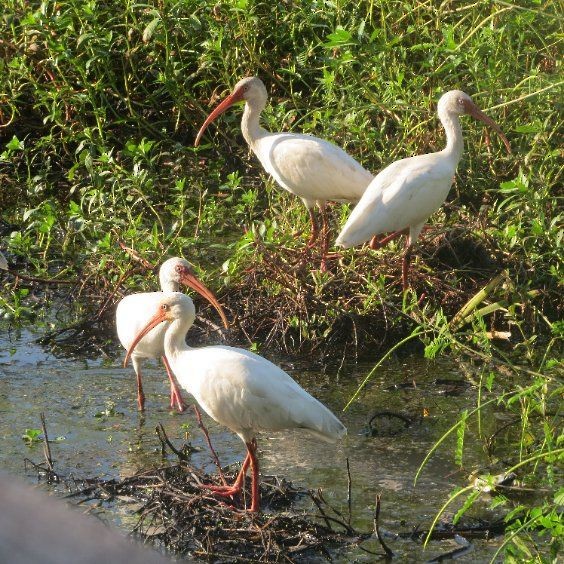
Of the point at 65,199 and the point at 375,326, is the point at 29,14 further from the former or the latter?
the point at 375,326

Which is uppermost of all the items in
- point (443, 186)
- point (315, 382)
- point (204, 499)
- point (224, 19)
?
point (224, 19)

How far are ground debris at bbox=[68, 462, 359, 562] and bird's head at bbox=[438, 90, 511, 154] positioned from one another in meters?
2.62

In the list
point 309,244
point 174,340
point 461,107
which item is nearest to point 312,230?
point 309,244

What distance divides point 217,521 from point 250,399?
17.8 inches

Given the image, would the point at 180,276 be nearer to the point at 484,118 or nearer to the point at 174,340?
the point at 174,340

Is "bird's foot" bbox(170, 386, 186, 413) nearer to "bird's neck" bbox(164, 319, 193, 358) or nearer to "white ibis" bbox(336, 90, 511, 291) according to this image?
"bird's neck" bbox(164, 319, 193, 358)

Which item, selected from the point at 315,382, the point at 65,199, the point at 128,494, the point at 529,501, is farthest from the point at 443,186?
the point at 65,199

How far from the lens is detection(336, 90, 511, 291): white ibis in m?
5.56

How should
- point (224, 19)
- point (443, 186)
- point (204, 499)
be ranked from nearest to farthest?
point (204, 499) < point (443, 186) < point (224, 19)

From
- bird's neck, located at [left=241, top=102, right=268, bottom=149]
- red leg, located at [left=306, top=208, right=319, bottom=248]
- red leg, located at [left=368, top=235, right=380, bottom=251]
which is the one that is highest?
bird's neck, located at [left=241, top=102, right=268, bottom=149]

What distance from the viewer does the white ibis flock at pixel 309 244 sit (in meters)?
3.88

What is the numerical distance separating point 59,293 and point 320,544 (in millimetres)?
3329

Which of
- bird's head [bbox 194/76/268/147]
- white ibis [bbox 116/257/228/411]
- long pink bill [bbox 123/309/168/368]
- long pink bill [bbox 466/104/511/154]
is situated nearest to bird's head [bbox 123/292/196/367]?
long pink bill [bbox 123/309/168/368]

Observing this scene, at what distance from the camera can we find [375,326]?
18.5ft
